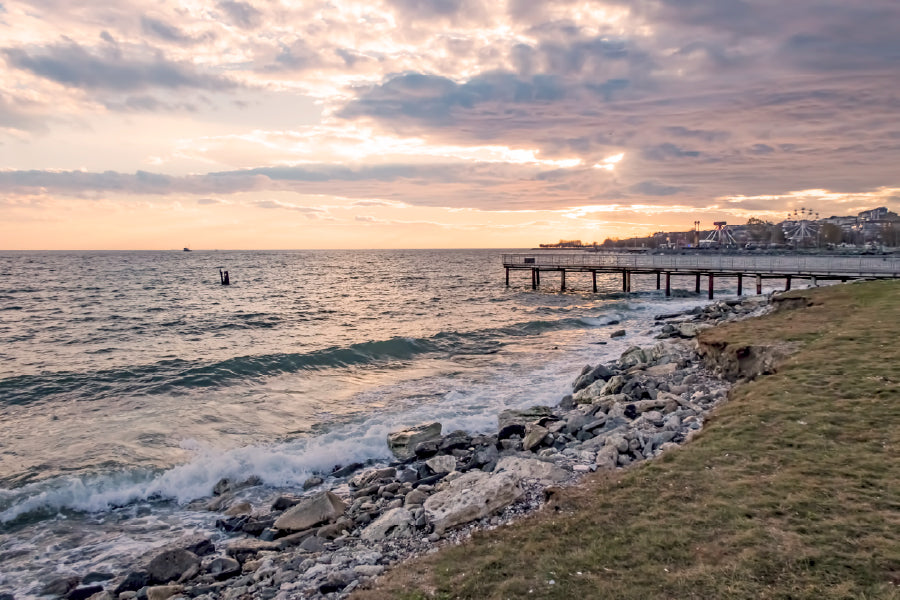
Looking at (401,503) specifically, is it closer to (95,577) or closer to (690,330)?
(95,577)

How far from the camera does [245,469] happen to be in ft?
44.0

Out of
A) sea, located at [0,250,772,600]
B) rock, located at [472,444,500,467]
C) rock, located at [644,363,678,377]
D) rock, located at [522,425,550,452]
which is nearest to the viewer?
sea, located at [0,250,772,600]

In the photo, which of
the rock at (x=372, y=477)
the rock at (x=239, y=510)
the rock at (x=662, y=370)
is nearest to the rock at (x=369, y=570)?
the rock at (x=372, y=477)

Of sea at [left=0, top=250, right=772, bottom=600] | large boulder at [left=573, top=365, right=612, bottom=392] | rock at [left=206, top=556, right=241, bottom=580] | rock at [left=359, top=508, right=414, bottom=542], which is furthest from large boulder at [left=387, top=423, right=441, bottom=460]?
large boulder at [left=573, top=365, right=612, bottom=392]

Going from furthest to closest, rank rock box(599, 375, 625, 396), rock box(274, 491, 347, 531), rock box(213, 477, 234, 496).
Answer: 1. rock box(599, 375, 625, 396)
2. rock box(213, 477, 234, 496)
3. rock box(274, 491, 347, 531)

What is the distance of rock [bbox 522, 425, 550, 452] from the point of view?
481 inches

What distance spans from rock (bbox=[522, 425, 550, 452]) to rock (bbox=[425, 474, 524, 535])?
317cm

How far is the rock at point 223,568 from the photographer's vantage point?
817 cm

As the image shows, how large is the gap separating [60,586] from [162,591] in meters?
2.30

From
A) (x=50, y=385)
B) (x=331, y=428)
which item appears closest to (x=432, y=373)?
(x=331, y=428)

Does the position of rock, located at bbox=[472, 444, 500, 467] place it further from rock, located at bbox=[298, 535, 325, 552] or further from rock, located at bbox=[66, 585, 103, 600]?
rock, located at bbox=[66, 585, 103, 600]

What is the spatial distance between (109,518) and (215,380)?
12.0 meters

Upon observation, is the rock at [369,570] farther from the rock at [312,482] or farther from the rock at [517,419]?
the rock at [517,419]

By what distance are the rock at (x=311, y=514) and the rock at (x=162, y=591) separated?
2.14 m
